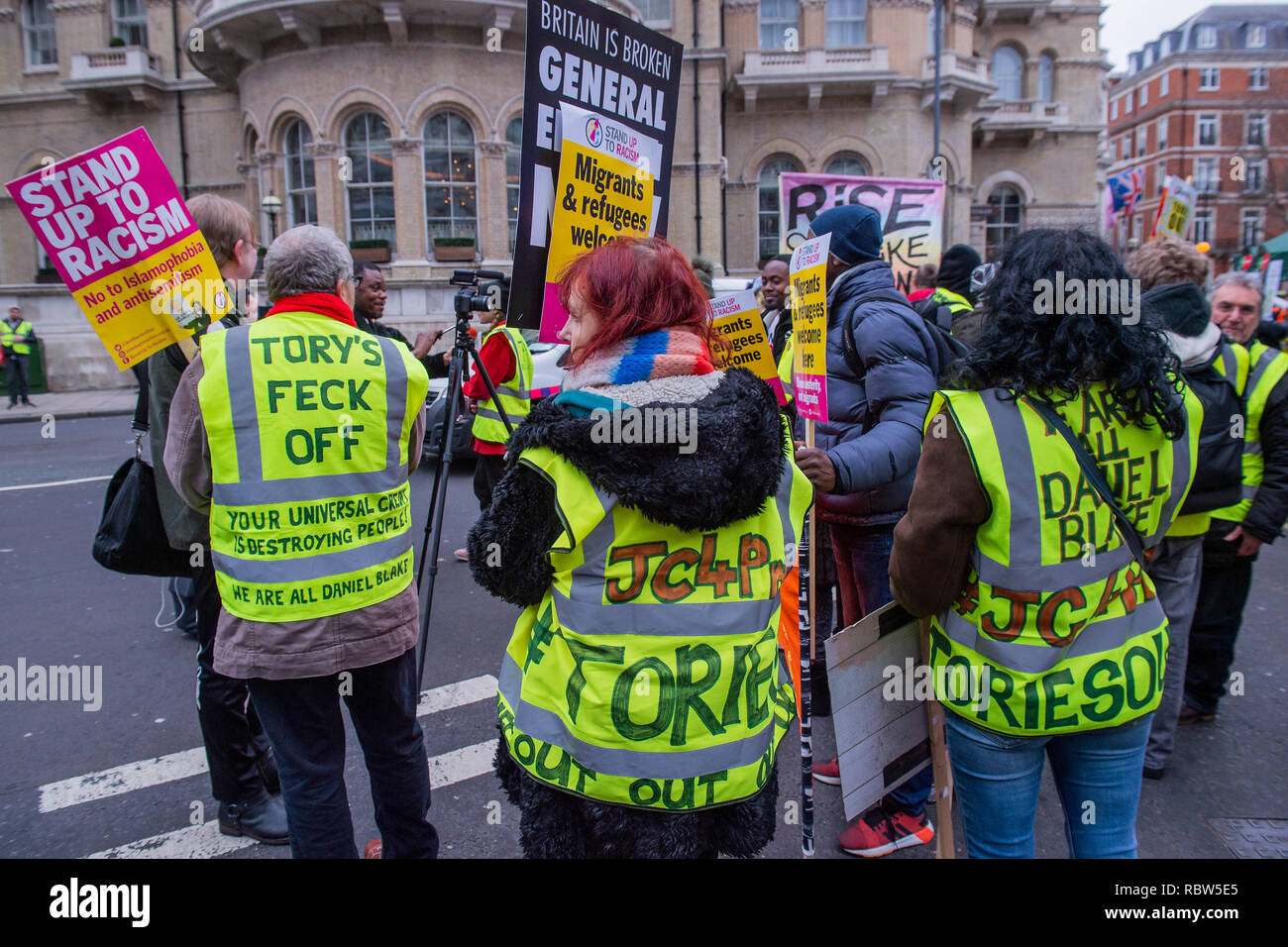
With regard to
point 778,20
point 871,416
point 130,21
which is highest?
point 778,20

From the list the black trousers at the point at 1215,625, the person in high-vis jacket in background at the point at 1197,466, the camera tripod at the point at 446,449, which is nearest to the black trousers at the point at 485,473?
the camera tripod at the point at 446,449

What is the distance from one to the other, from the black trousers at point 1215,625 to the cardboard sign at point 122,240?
14.3 ft

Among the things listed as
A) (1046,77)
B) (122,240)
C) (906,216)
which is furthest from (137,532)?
(1046,77)

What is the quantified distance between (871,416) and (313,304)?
6.26 ft

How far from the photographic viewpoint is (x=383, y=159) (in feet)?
62.6

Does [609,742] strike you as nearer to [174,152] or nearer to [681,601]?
[681,601]

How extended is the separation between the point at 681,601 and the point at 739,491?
257mm

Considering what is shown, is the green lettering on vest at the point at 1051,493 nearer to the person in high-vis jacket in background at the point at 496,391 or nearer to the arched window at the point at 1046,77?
the person in high-vis jacket in background at the point at 496,391

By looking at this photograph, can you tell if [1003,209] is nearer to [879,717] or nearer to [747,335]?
[747,335]

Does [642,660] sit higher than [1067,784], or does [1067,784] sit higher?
[642,660]

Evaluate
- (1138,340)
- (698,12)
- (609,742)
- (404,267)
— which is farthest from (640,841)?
(698,12)

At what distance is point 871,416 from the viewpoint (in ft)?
9.82

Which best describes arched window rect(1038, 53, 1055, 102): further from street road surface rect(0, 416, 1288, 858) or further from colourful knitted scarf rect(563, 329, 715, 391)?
colourful knitted scarf rect(563, 329, 715, 391)

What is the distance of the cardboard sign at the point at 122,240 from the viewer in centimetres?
253
